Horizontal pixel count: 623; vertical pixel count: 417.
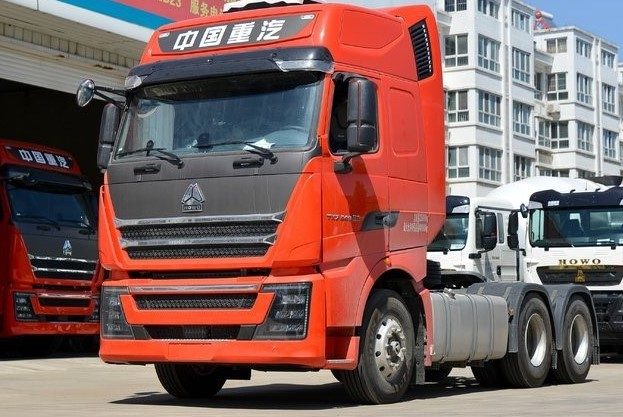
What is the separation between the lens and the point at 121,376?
16266 millimetres

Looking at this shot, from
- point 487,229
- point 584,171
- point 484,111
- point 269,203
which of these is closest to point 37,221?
point 487,229

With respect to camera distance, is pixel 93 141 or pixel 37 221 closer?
pixel 37 221

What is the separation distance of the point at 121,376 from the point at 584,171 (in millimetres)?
57646

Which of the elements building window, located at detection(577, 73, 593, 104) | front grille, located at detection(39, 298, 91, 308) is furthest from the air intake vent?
building window, located at detection(577, 73, 593, 104)

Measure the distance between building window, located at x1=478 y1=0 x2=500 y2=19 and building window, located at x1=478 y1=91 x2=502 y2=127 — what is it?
425cm

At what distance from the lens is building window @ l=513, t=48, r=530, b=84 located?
64812mm

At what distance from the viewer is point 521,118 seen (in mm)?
65188

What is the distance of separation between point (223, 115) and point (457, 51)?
168 ft

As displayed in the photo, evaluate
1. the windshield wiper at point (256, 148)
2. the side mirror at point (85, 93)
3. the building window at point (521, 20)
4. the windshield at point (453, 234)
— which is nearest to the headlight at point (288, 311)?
the windshield wiper at point (256, 148)

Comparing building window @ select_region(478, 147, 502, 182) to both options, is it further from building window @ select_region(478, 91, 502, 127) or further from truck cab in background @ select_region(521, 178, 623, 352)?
truck cab in background @ select_region(521, 178, 623, 352)

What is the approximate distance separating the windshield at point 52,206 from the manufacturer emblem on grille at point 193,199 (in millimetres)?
9402

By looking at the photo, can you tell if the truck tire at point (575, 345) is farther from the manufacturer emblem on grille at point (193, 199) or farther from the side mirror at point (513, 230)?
the manufacturer emblem on grille at point (193, 199)

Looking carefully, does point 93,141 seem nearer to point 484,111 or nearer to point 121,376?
point 121,376

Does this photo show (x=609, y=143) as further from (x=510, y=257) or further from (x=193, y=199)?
(x=193, y=199)
